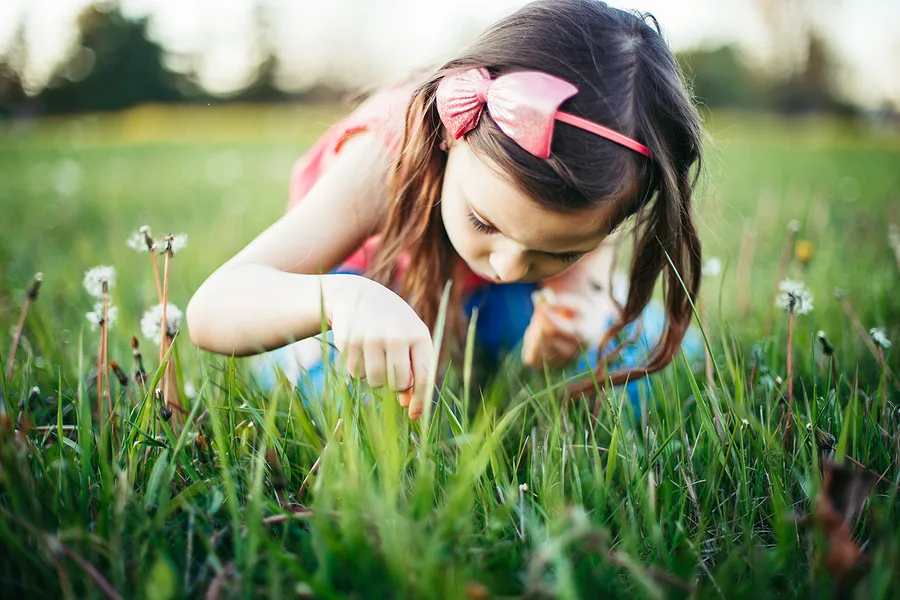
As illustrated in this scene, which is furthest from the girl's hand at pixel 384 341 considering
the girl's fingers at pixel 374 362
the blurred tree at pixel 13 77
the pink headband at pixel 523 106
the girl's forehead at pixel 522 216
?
the blurred tree at pixel 13 77

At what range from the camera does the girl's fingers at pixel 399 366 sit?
1.08m

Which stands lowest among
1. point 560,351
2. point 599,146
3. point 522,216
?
point 560,351

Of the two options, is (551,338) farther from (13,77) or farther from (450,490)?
(13,77)

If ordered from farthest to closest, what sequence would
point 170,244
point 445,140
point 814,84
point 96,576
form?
1. point 814,84
2. point 445,140
3. point 170,244
4. point 96,576

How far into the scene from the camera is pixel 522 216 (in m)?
1.28

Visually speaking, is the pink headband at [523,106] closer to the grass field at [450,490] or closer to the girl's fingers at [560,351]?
the grass field at [450,490]

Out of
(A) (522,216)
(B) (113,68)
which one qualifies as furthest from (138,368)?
(B) (113,68)

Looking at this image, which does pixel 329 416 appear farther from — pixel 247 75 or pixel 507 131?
pixel 247 75

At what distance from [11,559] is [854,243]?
330 cm

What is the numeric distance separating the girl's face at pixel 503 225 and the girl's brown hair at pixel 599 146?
27 mm

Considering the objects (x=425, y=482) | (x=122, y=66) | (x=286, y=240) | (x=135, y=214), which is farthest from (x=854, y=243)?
(x=122, y=66)

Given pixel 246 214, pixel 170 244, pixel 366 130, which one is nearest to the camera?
pixel 170 244

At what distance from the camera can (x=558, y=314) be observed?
6.03 ft

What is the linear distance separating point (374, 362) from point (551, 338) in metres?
0.79
